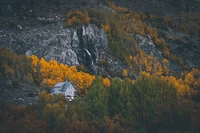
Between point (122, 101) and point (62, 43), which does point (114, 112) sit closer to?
point (122, 101)

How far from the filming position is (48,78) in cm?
10112

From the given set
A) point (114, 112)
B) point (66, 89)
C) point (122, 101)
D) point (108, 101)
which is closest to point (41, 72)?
point (66, 89)

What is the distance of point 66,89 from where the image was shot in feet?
310

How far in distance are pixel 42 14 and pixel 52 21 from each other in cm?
909

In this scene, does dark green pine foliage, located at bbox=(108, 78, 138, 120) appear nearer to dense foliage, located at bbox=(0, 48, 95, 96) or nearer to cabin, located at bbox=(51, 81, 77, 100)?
cabin, located at bbox=(51, 81, 77, 100)

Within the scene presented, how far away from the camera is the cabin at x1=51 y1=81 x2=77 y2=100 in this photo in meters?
93.7

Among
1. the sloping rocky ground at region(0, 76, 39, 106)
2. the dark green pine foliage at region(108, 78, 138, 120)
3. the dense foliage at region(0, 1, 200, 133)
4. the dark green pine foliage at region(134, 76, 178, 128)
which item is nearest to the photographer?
the dense foliage at region(0, 1, 200, 133)

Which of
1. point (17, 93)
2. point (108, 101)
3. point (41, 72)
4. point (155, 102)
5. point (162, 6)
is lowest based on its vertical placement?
point (108, 101)

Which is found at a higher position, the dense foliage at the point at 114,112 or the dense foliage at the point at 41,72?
the dense foliage at the point at 41,72

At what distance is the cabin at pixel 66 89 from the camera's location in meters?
93.7

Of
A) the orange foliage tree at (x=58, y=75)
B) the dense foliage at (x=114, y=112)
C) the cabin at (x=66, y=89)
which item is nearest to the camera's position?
the dense foliage at (x=114, y=112)

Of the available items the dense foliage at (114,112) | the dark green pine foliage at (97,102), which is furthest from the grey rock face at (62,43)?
the dark green pine foliage at (97,102)

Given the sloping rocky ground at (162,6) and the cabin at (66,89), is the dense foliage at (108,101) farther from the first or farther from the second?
the sloping rocky ground at (162,6)

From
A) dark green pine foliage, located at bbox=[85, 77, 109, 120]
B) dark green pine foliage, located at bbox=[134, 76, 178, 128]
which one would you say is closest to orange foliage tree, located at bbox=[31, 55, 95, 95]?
dark green pine foliage, located at bbox=[85, 77, 109, 120]
